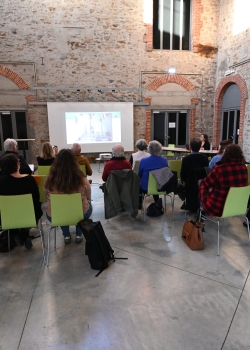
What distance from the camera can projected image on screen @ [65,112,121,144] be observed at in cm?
893

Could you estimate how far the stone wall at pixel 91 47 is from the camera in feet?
27.5

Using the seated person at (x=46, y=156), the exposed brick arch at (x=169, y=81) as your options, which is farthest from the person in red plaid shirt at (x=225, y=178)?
the exposed brick arch at (x=169, y=81)

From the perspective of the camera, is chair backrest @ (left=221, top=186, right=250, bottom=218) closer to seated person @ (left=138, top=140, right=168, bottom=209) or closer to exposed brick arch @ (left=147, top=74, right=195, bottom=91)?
seated person @ (left=138, top=140, right=168, bottom=209)

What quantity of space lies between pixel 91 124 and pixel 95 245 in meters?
6.95

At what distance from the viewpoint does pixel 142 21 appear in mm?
8852

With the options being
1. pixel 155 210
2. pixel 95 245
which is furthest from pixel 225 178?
pixel 95 245

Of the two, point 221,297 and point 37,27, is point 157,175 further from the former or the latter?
point 37,27

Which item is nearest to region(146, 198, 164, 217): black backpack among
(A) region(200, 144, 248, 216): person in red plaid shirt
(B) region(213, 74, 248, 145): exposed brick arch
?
(A) region(200, 144, 248, 216): person in red plaid shirt

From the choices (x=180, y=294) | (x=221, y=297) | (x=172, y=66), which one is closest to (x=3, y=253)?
(x=180, y=294)

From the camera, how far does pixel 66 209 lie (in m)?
2.72

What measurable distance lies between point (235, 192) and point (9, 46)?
869cm

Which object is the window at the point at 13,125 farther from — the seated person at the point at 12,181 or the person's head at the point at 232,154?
the person's head at the point at 232,154

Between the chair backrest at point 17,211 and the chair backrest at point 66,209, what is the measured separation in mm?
222

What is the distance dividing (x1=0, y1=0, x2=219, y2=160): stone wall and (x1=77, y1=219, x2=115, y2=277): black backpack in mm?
7169
